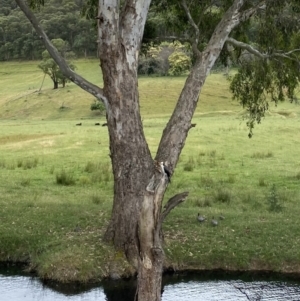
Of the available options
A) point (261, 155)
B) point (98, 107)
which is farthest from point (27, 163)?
point (98, 107)

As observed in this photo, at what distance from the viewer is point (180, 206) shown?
18234mm

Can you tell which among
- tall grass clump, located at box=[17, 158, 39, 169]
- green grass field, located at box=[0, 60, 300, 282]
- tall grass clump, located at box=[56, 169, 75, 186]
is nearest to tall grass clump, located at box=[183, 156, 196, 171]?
green grass field, located at box=[0, 60, 300, 282]

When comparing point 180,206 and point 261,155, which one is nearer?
point 180,206

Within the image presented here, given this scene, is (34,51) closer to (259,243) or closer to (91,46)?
(91,46)

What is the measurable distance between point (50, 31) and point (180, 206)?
81.4m

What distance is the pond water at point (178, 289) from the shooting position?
13008 mm

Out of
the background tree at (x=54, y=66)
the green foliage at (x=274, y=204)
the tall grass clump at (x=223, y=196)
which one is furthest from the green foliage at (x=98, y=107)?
the green foliage at (x=274, y=204)

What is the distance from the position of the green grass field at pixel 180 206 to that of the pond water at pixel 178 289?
1.05ft

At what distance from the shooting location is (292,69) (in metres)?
16.6

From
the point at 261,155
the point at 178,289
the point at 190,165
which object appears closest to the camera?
the point at 178,289

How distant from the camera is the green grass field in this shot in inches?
571

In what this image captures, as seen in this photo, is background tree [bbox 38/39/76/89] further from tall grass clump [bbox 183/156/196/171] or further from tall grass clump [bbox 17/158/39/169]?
tall grass clump [bbox 183/156/196/171]

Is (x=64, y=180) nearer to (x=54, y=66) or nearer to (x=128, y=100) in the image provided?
(x=128, y=100)

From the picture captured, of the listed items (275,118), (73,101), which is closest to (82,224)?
(275,118)
